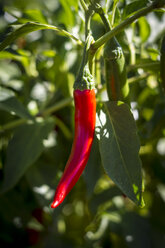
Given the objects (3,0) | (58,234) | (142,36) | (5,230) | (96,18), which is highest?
(3,0)

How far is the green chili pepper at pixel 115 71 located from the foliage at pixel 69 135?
4cm

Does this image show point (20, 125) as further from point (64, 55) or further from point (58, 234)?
point (58, 234)

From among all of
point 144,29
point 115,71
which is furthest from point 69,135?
point 115,71

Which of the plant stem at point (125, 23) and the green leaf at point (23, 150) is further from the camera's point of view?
the green leaf at point (23, 150)

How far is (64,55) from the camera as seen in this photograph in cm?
121

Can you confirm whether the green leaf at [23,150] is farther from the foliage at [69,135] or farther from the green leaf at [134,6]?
the green leaf at [134,6]

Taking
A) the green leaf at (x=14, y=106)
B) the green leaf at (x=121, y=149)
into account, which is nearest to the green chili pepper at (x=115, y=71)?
the green leaf at (x=121, y=149)

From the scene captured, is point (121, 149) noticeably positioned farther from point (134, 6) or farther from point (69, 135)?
point (69, 135)

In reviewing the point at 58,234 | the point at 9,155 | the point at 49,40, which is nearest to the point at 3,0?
the point at 49,40

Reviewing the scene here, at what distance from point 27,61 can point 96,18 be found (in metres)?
0.34

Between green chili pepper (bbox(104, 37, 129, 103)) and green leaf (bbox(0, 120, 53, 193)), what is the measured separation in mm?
329

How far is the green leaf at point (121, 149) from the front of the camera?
62 cm

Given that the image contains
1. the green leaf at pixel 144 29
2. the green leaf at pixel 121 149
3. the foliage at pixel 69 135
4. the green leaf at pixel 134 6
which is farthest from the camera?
the green leaf at pixel 144 29

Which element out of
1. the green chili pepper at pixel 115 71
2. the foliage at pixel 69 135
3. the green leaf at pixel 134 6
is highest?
the green leaf at pixel 134 6
